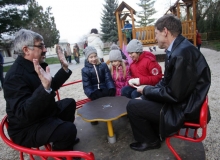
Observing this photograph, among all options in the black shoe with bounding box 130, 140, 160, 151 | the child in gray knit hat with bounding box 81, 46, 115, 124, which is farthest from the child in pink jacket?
the black shoe with bounding box 130, 140, 160, 151

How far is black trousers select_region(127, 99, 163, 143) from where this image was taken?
5.35ft

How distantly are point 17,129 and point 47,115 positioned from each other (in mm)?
296

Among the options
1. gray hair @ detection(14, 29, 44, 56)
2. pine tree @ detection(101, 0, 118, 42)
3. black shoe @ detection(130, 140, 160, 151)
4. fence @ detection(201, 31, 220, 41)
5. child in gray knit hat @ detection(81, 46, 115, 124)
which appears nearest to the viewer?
gray hair @ detection(14, 29, 44, 56)

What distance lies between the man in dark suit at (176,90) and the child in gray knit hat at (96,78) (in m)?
1.16

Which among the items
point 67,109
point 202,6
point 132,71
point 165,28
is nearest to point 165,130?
point 165,28

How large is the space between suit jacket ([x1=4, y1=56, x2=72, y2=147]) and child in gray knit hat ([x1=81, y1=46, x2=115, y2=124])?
1123 millimetres

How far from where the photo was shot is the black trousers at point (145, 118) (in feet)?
5.35

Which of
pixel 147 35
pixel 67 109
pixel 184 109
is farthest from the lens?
pixel 147 35

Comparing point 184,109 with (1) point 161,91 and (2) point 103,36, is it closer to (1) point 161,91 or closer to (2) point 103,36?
(1) point 161,91

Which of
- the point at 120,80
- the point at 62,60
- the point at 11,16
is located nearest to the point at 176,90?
the point at 62,60

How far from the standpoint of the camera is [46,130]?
1.59 meters

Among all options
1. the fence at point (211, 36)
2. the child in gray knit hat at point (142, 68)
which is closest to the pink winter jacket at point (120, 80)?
the child in gray knit hat at point (142, 68)

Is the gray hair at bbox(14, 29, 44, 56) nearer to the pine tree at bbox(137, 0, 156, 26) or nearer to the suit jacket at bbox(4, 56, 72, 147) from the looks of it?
the suit jacket at bbox(4, 56, 72, 147)

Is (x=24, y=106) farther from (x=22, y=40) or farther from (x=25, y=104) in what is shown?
(x=22, y=40)
